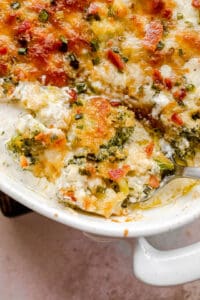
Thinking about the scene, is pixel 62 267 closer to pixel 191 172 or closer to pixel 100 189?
pixel 100 189

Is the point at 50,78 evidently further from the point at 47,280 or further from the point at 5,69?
the point at 47,280

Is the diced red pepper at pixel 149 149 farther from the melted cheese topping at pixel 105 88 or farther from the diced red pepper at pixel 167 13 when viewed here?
the diced red pepper at pixel 167 13

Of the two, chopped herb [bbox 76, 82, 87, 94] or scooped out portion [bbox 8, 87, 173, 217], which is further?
chopped herb [bbox 76, 82, 87, 94]

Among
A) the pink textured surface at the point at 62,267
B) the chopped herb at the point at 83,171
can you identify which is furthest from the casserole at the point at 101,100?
the pink textured surface at the point at 62,267

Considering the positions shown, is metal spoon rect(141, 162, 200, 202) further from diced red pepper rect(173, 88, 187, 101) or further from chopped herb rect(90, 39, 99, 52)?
chopped herb rect(90, 39, 99, 52)

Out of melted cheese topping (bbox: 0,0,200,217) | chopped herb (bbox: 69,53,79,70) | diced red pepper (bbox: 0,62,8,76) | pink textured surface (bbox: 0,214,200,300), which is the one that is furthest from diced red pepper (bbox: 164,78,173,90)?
pink textured surface (bbox: 0,214,200,300)

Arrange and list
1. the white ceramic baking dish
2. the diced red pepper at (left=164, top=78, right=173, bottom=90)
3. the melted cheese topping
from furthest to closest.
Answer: the diced red pepper at (left=164, top=78, right=173, bottom=90)
the melted cheese topping
the white ceramic baking dish

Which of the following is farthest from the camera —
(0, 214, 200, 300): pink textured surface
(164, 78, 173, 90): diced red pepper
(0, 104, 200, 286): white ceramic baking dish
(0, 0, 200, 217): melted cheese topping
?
(0, 214, 200, 300): pink textured surface
